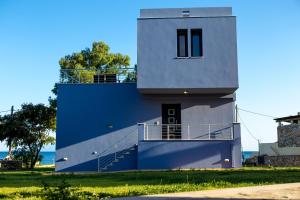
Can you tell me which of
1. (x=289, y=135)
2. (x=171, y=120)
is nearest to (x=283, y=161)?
(x=289, y=135)

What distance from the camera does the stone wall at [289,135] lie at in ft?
94.9

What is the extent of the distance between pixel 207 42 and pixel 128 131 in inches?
227

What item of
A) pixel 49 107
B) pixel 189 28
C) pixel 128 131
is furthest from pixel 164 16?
pixel 49 107

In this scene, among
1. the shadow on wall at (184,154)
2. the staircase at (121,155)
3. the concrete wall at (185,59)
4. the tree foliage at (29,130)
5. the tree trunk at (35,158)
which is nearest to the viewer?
the shadow on wall at (184,154)

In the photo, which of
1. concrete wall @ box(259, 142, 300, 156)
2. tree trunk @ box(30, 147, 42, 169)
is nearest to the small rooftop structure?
concrete wall @ box(259, 142, 300, 156)

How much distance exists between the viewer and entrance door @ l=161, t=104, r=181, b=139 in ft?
72.2

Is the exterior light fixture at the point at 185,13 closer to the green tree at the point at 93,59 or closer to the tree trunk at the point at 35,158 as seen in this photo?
the green tree at the point at 93,59

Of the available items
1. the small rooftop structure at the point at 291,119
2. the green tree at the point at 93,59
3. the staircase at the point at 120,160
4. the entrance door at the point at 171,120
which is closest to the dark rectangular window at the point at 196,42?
the entrance door at the point at 171,120

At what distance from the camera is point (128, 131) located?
72.8 ft

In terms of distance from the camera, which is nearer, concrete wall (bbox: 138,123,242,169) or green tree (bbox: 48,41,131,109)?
concrete wall (bbox: 138,123,242,169)

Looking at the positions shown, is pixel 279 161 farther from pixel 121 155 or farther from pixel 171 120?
pixel 121 155

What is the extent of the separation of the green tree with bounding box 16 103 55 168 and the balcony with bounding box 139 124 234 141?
9.25 m

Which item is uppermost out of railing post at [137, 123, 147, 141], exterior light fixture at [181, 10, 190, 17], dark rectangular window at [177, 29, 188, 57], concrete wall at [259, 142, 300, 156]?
exterior light fixture at [181, 10, 190, 17]

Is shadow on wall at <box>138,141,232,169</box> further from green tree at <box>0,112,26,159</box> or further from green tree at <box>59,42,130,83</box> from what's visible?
green tree at <box>59,42,130,83</box>
